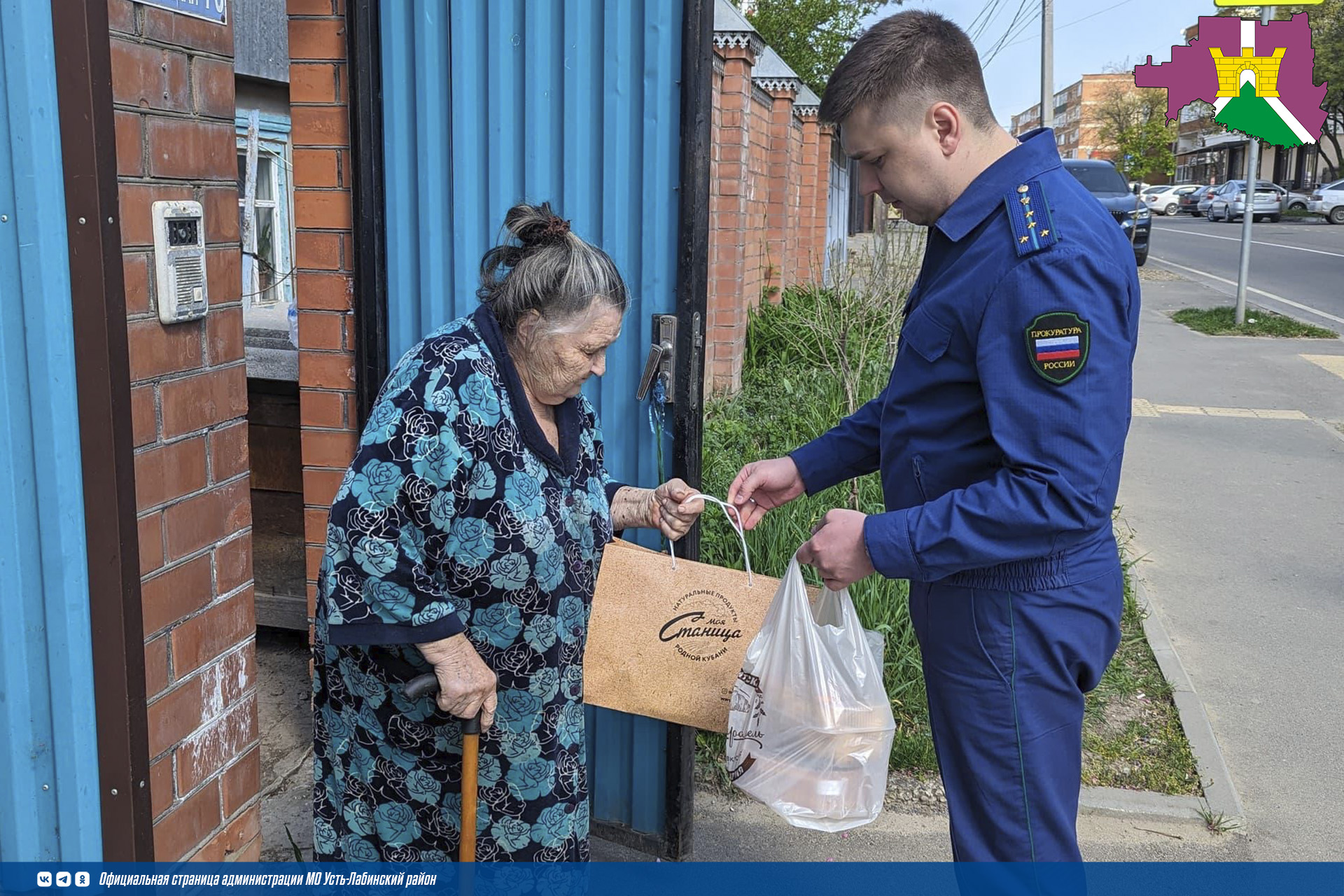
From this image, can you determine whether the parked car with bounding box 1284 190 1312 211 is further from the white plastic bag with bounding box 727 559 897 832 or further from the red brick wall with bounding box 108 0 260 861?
the red brick wall with bounding box 108 0 260 861

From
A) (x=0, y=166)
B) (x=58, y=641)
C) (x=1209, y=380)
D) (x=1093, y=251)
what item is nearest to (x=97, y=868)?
(x=58, y=641)

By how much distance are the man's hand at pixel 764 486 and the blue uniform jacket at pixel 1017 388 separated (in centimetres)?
54

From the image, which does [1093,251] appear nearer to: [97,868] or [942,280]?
[942,280]

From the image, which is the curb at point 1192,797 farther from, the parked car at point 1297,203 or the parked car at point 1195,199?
A: the parked car at point 1195,199

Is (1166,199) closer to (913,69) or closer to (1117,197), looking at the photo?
(1117,197)

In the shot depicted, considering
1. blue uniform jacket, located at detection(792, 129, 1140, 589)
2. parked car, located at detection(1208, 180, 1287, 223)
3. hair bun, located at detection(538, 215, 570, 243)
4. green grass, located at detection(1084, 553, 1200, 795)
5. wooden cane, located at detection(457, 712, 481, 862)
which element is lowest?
green grass, located at detection(1084, 553, 1200, 795)

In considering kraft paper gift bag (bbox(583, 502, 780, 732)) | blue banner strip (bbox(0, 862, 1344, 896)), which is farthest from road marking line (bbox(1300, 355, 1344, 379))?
kraft paper gift bag (bbox(583, 502, 780, 732))

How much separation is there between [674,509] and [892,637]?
192 cm

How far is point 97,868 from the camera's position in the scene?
1.86 m

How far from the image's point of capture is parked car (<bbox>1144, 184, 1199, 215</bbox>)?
49.6 m

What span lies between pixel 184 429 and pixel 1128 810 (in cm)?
308

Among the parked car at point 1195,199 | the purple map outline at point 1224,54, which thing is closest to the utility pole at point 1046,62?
the purple map outline at point 1224,54

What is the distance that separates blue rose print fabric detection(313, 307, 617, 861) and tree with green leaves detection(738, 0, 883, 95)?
20831mm

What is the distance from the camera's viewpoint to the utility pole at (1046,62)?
14242 millimetres
